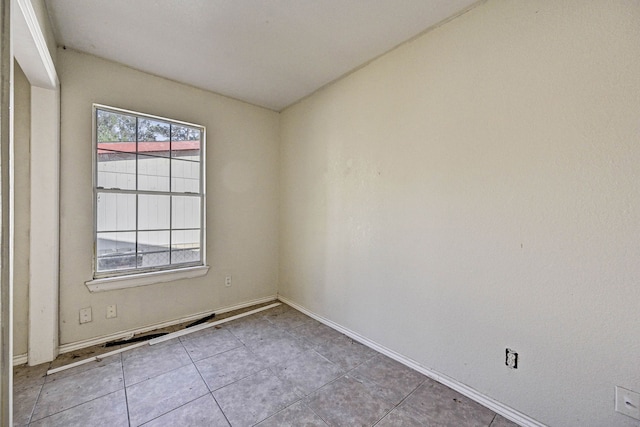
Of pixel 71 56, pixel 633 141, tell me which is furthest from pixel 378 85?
pixel 71 56

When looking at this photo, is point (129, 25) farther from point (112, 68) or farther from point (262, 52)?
point (262, 52)

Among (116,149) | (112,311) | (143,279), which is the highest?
(116,149)

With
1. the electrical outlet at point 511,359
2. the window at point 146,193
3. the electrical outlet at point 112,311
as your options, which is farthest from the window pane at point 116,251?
the electrical outlet at point 511,359

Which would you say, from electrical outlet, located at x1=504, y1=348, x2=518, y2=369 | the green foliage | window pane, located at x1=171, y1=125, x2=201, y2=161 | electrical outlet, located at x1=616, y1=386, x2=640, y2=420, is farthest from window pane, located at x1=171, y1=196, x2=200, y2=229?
electrical outlet, located at x1=616, y1=386, x2=640, y2=420

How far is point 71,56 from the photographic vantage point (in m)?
2.12

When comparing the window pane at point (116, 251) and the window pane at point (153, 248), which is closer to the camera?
the window pane at point (116, 251)

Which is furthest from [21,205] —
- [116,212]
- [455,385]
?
[455,385]

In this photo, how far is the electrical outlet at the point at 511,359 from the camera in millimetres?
1499

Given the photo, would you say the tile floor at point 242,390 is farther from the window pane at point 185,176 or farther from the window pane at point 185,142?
the window pane at point 185,142

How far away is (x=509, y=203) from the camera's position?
5.02 feet

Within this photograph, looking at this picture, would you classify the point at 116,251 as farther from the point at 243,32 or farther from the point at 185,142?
the point at 243,32

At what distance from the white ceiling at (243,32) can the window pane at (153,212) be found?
120cm

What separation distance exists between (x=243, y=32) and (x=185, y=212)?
179cm

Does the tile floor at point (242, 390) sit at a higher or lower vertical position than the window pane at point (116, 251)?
lower
